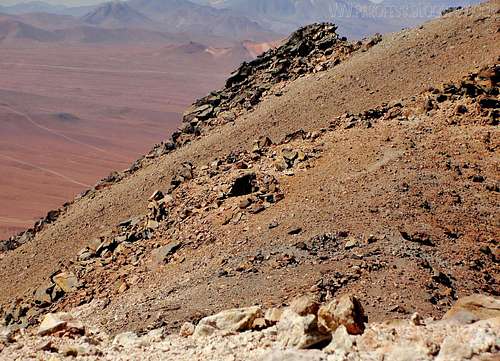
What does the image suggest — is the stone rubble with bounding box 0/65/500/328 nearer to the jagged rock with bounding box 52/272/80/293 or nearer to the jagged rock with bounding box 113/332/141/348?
the jagged rock with bounding box 52/272/80/293

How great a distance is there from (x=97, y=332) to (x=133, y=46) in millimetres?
164126

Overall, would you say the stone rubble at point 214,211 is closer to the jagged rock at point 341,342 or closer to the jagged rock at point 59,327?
the jagged rock at point 59,327

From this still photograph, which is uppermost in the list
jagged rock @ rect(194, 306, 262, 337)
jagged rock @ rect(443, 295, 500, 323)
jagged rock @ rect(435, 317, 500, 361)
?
jagged rock @ rect(435, 317, 500, 361)

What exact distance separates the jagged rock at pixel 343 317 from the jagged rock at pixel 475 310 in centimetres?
79

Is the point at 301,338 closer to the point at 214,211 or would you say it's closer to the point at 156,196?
the point at 214,211

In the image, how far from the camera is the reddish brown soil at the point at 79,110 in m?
51.7

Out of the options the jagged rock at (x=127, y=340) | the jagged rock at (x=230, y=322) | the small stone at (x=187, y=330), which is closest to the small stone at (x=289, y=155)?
the jagged rock at (x=127, y=340)

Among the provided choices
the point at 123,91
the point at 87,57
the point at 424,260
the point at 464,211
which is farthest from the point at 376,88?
the point at 87,57

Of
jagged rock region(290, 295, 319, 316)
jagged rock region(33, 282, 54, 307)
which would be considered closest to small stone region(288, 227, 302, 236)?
jagged rock region(290, 295, 319, 316)

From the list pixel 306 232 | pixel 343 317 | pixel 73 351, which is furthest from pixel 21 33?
pixel 343 317

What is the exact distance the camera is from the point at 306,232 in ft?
30.4

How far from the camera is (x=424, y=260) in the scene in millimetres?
7875

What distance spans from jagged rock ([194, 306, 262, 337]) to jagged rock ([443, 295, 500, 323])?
186 centimetres

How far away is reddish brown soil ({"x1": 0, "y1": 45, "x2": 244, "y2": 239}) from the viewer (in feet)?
170
